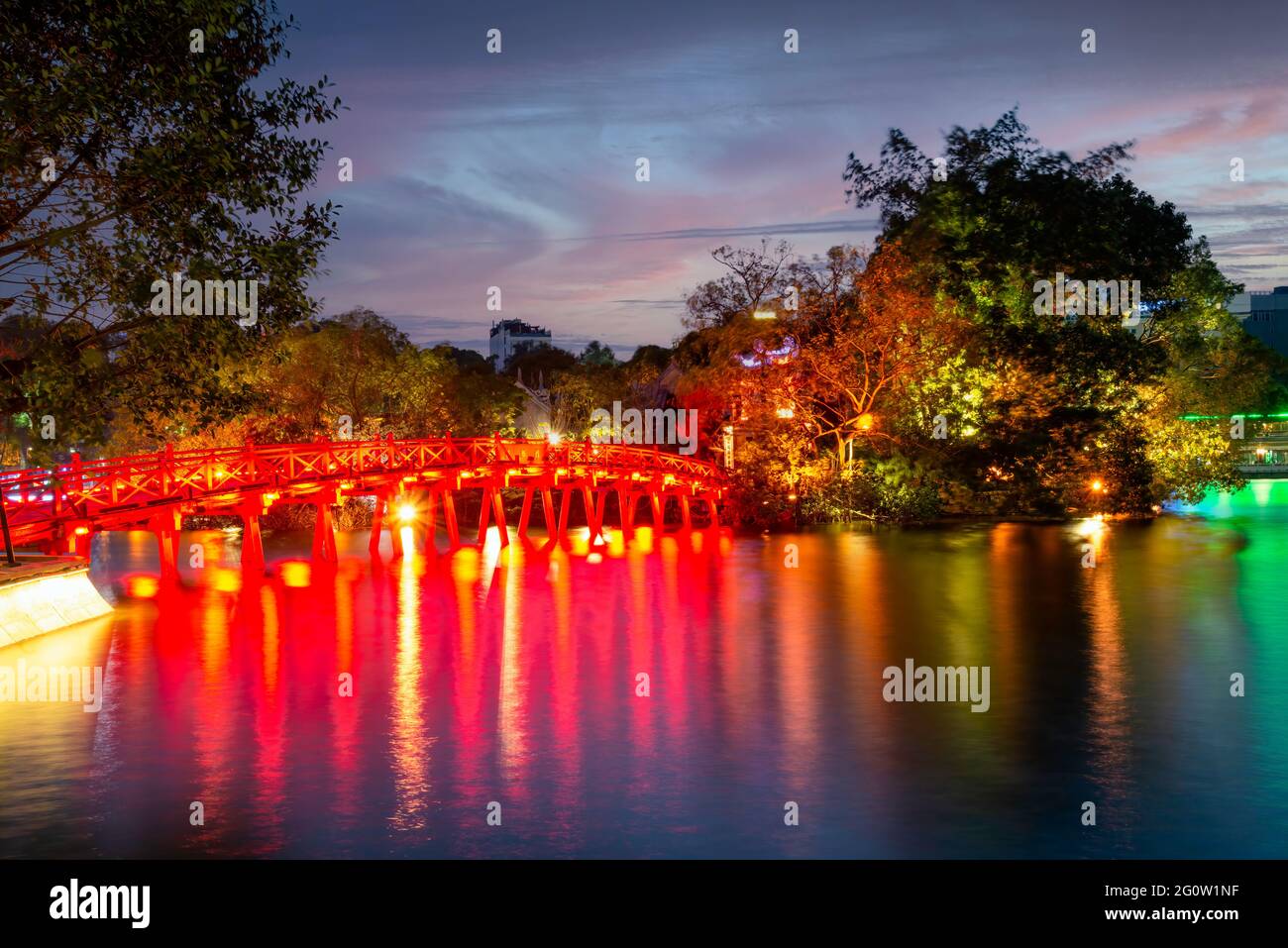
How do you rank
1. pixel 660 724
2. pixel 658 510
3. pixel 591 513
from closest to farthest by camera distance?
1. pixel 660 724
2. pixel 591 513
3. pixel 658 510

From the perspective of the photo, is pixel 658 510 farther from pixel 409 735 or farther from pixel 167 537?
pixel 409 735

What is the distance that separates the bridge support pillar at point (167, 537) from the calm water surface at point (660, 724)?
52.9 inches

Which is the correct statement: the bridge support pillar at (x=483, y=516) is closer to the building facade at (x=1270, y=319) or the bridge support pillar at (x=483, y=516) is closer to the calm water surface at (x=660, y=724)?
the calm water surface at (x=660, y=724)

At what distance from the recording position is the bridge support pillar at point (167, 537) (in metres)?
29.8

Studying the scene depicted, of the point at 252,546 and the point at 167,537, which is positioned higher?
the point at 167,537

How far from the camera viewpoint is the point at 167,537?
102 feet

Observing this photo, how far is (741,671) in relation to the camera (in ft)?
66.0

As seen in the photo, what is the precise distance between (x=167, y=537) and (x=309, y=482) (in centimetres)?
409

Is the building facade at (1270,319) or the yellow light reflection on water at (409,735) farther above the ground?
the building facade at (1270,319)

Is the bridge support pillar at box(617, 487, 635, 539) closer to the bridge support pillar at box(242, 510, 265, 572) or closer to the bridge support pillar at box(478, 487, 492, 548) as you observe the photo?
the bridge support pillar at box(478, 487, 492, 548)

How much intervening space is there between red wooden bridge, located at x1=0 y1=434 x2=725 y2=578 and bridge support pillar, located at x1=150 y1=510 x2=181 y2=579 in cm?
4

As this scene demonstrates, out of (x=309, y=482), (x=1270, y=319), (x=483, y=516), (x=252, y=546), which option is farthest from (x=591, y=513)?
(x=1270, y=319)

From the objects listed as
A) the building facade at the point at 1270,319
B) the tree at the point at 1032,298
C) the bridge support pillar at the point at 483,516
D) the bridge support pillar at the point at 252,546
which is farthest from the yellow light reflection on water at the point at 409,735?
the building facade at the point at 1270,319
